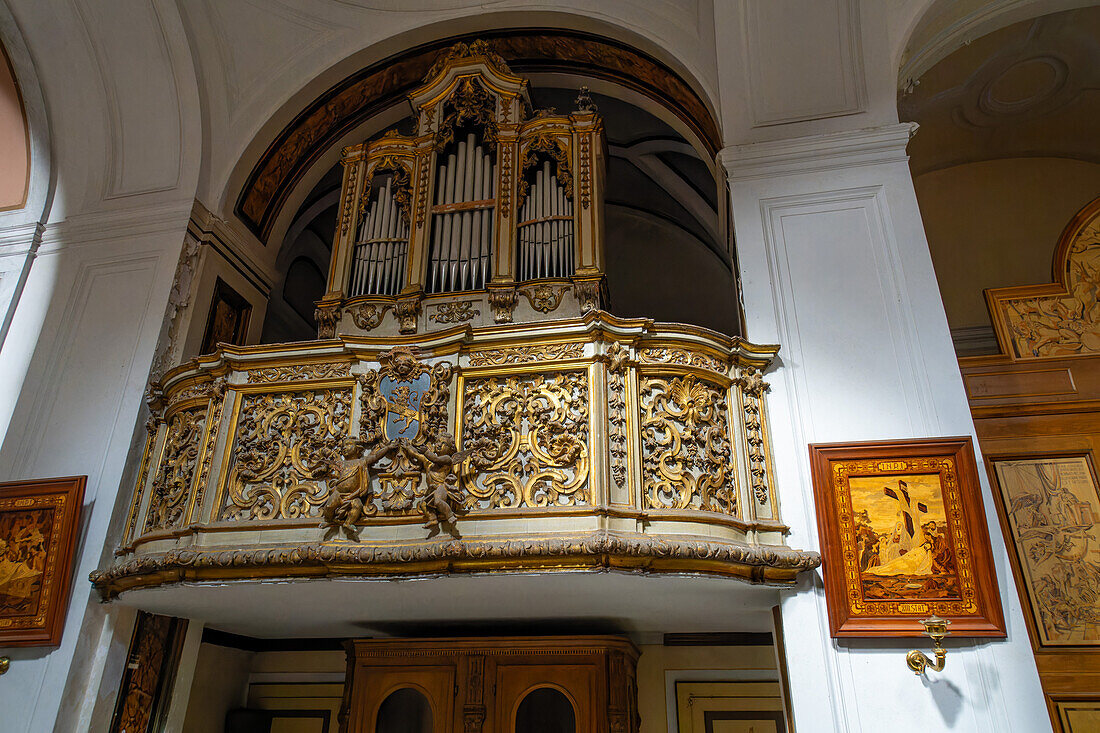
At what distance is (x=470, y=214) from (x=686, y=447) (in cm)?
291

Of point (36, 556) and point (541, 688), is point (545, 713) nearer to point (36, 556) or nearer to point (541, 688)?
point (541, 688)

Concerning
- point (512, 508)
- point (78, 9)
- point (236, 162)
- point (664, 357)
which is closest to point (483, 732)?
point (512, 508)

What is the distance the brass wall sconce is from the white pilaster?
3.5 inches

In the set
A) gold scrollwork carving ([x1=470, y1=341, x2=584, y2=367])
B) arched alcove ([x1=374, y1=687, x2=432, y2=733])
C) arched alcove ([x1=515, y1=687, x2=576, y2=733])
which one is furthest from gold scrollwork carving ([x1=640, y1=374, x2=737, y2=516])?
arched alcove ([x1=374, y1=687, x2=432, y2=733])

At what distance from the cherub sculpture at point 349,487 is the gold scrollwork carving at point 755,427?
80.8 inches

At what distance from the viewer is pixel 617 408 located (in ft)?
14.9

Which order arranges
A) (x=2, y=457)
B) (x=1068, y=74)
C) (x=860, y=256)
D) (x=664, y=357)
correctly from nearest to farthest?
(x=664, y=357) < (x=860, y=256) < (x=2, y=457) < (x=1068, y=74)

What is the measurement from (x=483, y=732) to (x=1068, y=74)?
7544 mm

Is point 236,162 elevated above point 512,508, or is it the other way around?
point 236,162

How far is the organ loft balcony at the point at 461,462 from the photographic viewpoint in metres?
4.21

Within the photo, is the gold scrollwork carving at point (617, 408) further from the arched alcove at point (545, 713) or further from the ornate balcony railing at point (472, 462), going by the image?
the arched alcove at point (545, 713)

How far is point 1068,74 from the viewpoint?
23.8 ft

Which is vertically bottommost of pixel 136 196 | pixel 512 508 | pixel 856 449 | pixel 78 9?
pixel 512 508

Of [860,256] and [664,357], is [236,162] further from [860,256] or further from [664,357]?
[860,256]
